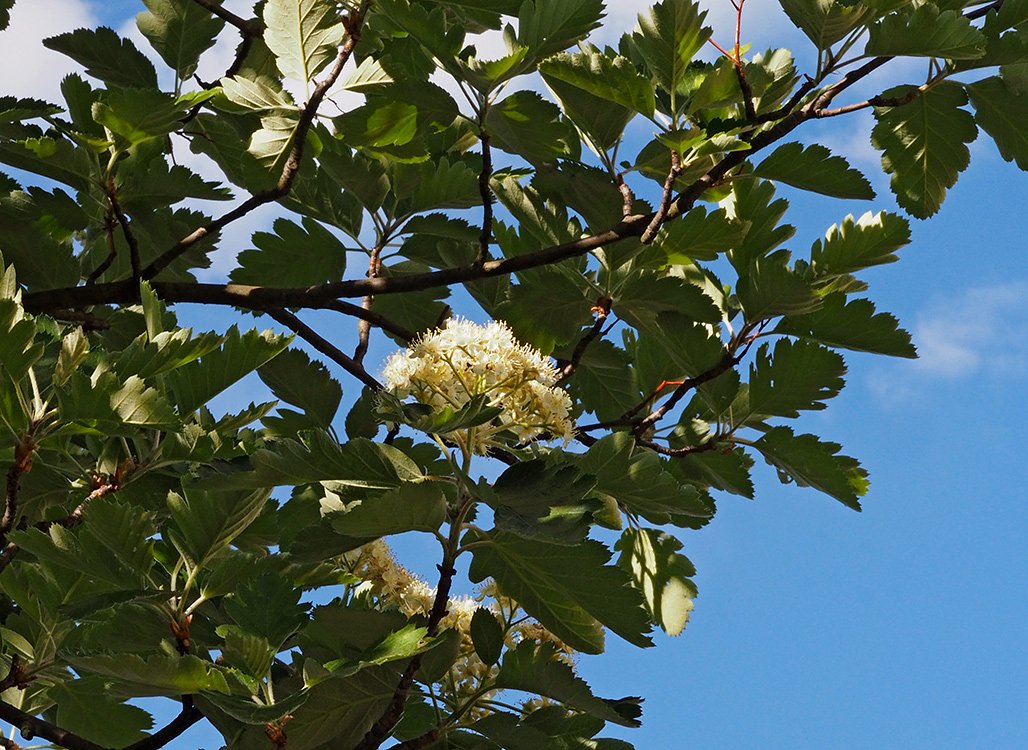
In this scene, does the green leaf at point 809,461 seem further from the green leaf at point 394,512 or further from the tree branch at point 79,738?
the tree branch at point 79,738

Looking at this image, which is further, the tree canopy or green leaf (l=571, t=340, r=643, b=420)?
green leaf (l=571, t=340, r=643, b=420)

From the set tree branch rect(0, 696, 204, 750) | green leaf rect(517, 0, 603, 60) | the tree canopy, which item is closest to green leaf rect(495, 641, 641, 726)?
the tree canopy

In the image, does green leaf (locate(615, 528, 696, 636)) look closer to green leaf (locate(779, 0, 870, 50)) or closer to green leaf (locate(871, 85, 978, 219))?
green leaf (locate(871, 85, 978, 219))

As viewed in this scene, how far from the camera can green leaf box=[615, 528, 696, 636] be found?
283 cm

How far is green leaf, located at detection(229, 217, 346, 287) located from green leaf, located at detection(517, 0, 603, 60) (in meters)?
1.02

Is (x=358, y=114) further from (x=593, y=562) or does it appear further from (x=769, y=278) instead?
(x=593, y=562)

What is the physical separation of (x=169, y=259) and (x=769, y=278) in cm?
132

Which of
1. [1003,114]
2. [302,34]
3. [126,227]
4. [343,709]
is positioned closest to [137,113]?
[126,227]

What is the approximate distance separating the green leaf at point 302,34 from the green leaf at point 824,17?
0.87m

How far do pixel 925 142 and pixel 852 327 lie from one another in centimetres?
46

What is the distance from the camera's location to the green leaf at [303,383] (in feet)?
8.30

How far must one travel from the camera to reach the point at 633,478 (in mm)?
1930

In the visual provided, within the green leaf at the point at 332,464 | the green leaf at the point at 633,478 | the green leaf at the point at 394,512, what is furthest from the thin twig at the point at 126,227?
the green leaf at the point at 633,478

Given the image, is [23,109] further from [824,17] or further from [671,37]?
[824,17]
